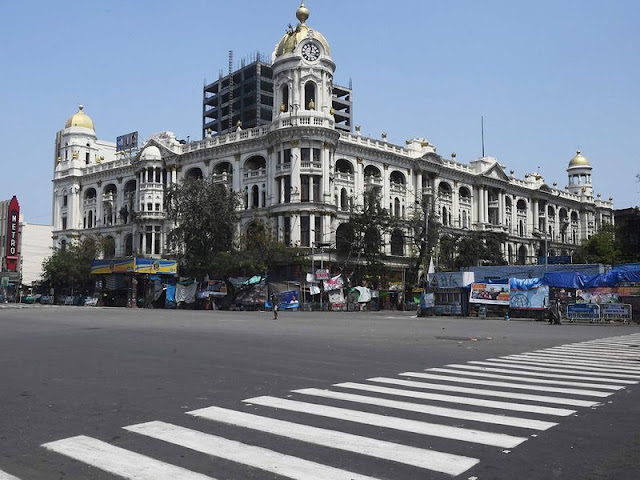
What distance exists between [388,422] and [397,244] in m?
59.0

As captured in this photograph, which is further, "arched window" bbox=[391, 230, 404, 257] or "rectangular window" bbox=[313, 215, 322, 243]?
"arched window" bbox=[391, 230, 404, 257]

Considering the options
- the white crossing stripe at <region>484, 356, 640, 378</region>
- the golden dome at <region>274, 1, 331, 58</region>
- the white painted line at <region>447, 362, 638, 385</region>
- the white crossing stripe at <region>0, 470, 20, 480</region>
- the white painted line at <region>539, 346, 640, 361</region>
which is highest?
the golden dome at <region>274, 1, 331, 58</region>

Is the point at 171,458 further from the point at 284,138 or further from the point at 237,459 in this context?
the point at 284,138

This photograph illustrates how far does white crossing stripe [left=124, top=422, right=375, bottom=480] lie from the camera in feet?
17.7

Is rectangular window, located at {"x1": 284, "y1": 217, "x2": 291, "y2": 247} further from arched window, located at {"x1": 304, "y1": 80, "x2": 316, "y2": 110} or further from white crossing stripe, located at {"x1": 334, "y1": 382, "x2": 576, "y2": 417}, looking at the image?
white crossing stripe, located at {"x1": 334, "y1": 382, "x2": 576, "y2": 417}

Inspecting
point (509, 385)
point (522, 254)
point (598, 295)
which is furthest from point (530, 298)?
point (522, 254)

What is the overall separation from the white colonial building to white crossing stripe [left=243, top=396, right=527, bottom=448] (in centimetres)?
4698

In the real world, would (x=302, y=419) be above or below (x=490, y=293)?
below

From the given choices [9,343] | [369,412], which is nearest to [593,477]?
[369,412]

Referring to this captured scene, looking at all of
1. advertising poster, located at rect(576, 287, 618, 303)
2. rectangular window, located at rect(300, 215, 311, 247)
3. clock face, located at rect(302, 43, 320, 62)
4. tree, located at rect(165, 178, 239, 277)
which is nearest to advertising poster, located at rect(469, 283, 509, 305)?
advertising poster, located at rect(576, 287, 618, 303)

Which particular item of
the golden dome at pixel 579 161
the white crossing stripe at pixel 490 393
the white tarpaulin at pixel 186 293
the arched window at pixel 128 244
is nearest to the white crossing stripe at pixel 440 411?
the white crossing stripe at pixel 490 393

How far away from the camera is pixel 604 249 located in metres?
71.1

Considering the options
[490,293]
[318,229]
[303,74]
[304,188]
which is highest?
[303,74]

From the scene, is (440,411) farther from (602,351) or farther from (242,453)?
(602,351)
